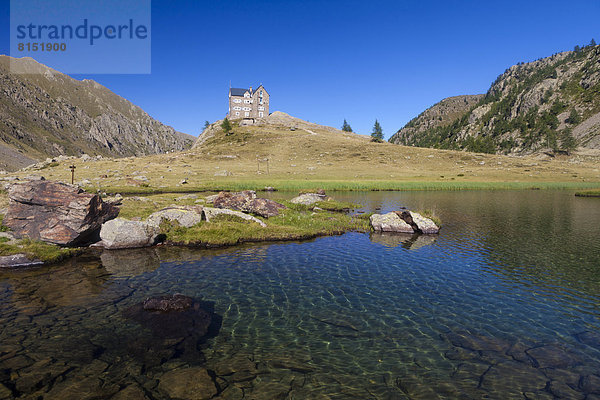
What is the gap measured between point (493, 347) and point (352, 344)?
18.2 ft

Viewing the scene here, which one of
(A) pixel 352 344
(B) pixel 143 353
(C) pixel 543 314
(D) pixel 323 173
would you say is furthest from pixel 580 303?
(D) pixel 323 173

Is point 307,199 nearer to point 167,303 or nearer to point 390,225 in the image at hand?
point 390,225

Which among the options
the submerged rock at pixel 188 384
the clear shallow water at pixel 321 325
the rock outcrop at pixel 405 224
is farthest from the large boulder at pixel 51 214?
the rock outcrop at pixel 405 224

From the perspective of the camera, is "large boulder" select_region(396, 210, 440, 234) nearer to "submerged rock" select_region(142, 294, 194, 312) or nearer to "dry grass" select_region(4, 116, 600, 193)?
"submerged rock" select_region(142, 294, 194, 312)

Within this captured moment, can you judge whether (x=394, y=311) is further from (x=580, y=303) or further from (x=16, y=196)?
(x=16, y=196)

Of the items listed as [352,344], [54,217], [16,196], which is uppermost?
[16,196]

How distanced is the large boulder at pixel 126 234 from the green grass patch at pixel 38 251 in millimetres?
2679

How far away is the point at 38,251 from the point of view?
21.9m

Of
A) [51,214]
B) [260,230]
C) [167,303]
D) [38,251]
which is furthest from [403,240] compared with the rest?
[51,214]

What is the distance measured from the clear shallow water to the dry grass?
56.0m

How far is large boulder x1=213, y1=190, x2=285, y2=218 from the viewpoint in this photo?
38.3 m

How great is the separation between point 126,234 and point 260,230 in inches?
465

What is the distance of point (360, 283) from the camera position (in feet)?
61.9

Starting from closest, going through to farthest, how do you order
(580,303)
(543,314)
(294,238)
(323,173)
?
1. (543,314)
2. (580,303)
3. (294,238)
4. (323,173)
